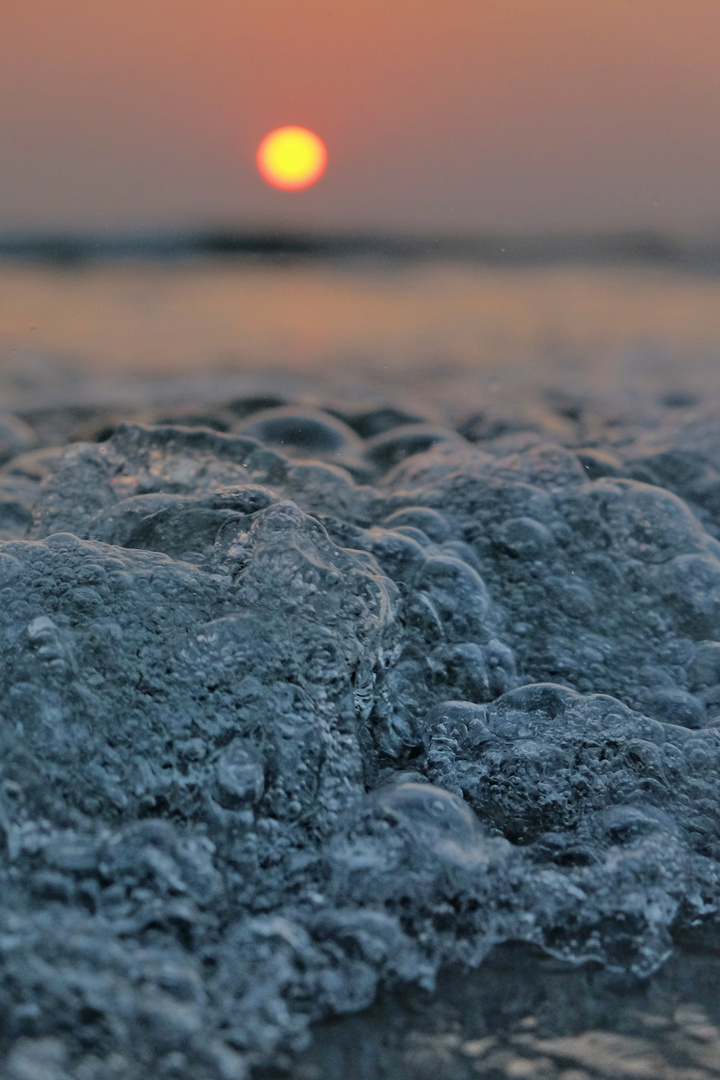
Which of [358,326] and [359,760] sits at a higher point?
[358,326]

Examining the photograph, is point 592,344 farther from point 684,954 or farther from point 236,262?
point 684,954

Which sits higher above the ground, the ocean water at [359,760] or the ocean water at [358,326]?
the ocean water at [358,326]

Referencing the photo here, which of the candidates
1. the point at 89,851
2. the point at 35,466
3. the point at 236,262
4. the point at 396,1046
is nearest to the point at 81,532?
the point at 35,466

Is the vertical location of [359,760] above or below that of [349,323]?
below

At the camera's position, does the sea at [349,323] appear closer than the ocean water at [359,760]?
No

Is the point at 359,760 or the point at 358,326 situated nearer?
the point at 359,760

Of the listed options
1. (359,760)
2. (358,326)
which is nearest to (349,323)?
(358,326)

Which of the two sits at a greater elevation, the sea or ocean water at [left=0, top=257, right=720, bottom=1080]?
the sea

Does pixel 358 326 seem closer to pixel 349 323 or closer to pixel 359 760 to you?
pixel 349 323
